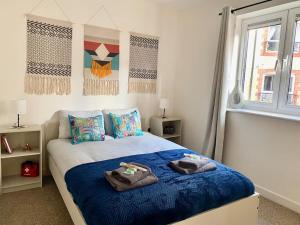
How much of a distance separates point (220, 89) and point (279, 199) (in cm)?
139

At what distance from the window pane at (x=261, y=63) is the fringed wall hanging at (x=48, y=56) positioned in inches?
90.2

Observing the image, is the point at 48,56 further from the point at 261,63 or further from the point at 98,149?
the point at 261,63

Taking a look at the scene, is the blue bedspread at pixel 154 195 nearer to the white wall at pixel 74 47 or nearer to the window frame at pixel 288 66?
the window frame at pixel 288 66

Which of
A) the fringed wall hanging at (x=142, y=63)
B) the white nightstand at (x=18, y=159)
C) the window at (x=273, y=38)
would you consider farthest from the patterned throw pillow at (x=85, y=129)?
the window at (x=273, y=38)

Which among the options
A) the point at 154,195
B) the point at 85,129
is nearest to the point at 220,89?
the point at 85,129

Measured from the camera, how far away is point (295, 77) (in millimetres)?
2662

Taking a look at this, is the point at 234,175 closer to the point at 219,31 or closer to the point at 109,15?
the point at 219,31

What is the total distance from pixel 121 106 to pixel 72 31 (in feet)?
3.91

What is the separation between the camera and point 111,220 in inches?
56.0

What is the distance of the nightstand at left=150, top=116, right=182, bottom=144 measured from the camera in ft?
12.0

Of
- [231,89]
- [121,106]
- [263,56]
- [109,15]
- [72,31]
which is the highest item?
[109,15]

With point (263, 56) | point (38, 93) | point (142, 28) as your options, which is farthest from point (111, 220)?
point (142, 28)

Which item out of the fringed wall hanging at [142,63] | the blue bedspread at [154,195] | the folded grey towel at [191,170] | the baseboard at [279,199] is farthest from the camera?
the fringed wall hanging at [142,63]

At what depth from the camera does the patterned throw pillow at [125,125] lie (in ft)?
10.2
